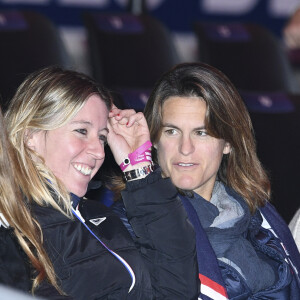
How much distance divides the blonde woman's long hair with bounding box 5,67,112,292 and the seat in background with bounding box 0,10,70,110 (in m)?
1.15

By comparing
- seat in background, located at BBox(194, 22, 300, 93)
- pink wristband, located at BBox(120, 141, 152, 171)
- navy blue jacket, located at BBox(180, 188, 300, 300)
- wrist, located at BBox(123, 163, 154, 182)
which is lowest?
navy blue jacket, located at BBox(180, 188, 300, 300)

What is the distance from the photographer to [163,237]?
71.7 inches

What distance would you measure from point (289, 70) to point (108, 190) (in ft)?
6.16

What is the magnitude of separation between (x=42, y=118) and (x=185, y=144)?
477 mm

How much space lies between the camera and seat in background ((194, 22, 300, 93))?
3555 mm

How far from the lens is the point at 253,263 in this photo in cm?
204

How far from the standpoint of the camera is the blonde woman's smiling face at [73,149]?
5.91ft

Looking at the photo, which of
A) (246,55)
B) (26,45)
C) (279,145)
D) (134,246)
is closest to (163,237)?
(134,246)

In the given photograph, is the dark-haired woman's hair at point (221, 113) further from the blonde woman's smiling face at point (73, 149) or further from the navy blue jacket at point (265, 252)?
the blonde woman's smiling face at point (73, 149)

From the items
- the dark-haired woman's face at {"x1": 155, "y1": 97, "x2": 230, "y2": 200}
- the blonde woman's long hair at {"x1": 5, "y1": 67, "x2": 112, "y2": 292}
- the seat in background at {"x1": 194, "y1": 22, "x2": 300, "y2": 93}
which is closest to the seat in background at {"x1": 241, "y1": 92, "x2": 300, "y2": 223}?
the dark-haired woman's face at {"x1": 155, "y1": 97, "x2": 230, "y2": 200}

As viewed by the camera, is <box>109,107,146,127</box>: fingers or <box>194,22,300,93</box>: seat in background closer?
<box>109,107,146,127</box>: fingers

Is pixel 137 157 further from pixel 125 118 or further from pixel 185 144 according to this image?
pixel 185 144

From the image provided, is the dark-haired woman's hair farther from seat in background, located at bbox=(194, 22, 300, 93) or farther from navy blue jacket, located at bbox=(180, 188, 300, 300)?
seat in background, located at bbox=(194, 22, 300, 93)

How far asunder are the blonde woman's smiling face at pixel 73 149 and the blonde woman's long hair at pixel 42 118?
2 centimetres
